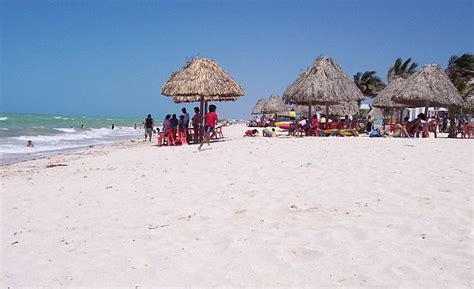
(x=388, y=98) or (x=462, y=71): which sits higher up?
(x=462, y=71)

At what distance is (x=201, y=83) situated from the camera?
12.7 m

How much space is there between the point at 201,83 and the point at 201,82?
4 centimetres

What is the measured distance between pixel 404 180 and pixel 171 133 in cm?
887

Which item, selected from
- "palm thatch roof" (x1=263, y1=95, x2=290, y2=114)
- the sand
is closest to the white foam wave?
the sand

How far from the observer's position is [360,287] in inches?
101

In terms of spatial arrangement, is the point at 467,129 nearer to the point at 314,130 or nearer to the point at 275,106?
the point at 314,130

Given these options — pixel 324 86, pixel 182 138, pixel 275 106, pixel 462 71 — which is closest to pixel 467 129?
pixel 324 86

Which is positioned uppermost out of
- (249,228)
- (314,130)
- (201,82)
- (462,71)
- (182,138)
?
(462,71)

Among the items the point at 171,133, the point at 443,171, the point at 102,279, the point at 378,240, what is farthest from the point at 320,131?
the point at 102,279

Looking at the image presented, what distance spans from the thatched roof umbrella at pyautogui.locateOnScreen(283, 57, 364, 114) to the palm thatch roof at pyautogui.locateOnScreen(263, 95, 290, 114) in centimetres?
1821

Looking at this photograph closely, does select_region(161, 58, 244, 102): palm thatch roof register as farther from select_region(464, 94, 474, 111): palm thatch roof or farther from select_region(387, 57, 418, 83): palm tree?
select_region(387, 57, 418, 83): palm tree

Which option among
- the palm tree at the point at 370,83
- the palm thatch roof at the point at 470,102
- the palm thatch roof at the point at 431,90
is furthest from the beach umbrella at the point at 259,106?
the palm thatch roof at the point at 431,90

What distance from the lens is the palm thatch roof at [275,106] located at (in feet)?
111

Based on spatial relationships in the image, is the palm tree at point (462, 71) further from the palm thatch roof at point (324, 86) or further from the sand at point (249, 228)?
the sand at point (249, 228)
